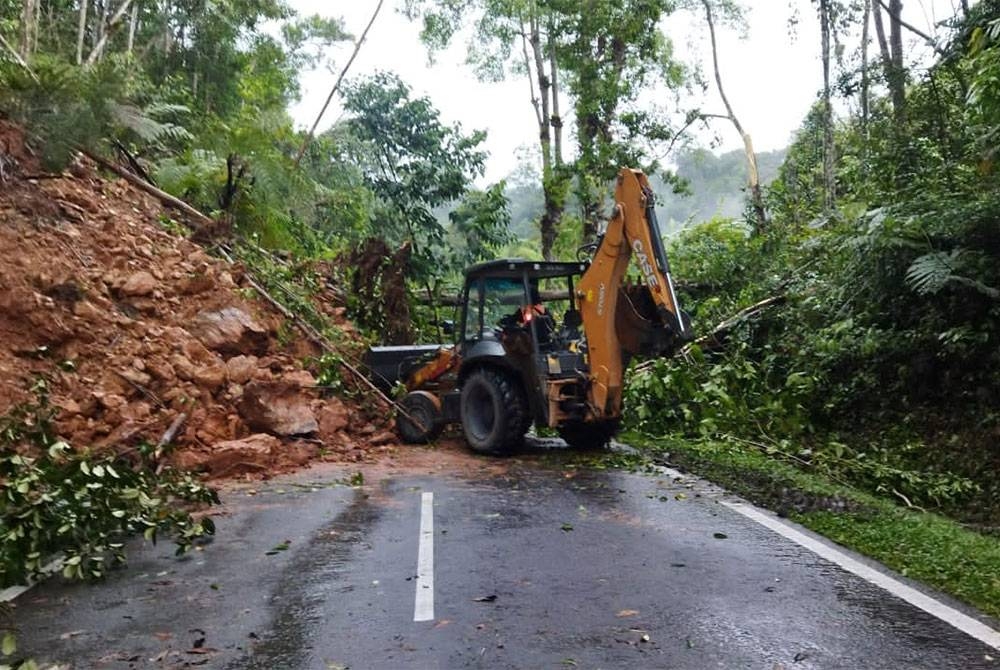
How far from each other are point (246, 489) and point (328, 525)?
2425mm

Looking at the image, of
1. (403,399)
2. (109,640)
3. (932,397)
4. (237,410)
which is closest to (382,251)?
(403,399)

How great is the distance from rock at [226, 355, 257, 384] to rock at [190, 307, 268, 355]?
1.00 feet

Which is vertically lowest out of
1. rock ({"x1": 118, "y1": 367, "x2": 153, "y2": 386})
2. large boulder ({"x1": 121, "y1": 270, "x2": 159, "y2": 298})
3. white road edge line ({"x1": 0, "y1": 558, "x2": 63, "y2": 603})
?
white road edge line ({"x1": 0, "y1": 558, "x2": 63, "y2": 603})

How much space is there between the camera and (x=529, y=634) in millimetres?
4941

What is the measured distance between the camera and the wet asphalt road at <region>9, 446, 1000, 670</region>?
464cm

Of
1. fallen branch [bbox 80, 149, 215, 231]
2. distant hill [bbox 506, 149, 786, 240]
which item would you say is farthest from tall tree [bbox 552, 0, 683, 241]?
distant hill [bbox 506, 149, 786, 240]

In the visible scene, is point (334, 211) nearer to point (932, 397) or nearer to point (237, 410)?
point (237, 410)

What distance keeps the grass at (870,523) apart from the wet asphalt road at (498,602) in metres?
0.48

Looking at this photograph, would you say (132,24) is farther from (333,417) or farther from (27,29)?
(333,417)

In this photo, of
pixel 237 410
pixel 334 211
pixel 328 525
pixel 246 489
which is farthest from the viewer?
pixel 334 211

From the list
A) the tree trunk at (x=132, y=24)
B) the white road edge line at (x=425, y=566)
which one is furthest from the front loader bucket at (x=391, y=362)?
the tree trunk at (x=132, y=24)

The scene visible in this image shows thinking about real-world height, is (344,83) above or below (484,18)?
below

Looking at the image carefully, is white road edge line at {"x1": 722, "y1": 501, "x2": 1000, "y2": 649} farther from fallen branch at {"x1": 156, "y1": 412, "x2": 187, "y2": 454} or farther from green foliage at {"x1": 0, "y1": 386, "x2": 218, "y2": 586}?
fallen branch at {"x1": 156, "y1": 412, "x2": 187, "y2": 454}

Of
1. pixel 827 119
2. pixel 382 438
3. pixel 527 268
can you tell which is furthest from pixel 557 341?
pixel 827 119
